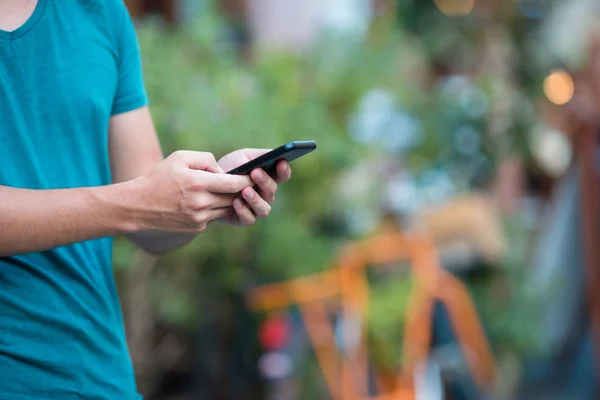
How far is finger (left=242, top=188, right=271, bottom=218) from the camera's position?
1656 mm

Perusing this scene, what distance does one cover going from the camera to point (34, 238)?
154 cm

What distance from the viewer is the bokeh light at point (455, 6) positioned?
9656 millimetres

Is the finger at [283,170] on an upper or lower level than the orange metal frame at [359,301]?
upper

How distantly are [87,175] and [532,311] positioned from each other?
4.96m

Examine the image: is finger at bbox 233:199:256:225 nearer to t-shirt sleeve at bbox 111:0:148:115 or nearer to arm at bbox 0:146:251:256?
arm at bbox 0:146:251:256

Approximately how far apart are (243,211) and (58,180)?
0.35m

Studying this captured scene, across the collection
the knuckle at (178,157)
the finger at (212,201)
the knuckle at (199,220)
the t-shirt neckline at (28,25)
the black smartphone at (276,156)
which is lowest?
the knuckle at (199,220)

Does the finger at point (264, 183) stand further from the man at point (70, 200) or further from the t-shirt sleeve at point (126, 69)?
the t-shirt sleeve at point (126, 69)

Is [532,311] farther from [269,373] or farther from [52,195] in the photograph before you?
[52,195]

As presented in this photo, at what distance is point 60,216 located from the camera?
155cm

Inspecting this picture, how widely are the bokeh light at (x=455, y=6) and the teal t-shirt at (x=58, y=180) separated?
8.31 metres

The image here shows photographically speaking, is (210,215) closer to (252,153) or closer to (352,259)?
(252,153)

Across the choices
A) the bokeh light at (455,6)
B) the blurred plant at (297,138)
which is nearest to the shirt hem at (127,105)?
the blurred plant at (297,138)

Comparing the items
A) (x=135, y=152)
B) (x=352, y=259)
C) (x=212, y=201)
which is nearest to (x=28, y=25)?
(x=135, y=152)
